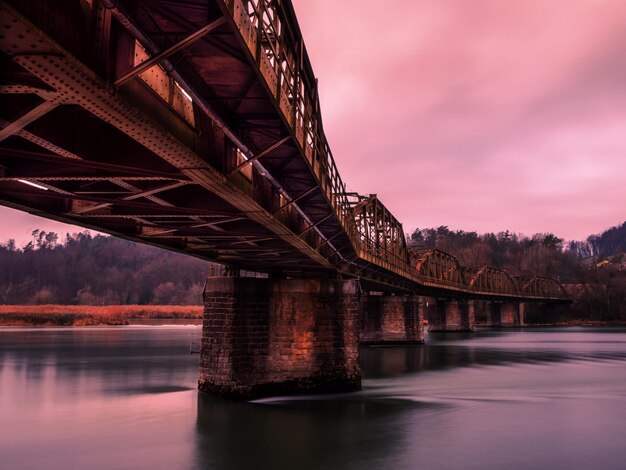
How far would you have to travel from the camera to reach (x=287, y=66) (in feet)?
41.3

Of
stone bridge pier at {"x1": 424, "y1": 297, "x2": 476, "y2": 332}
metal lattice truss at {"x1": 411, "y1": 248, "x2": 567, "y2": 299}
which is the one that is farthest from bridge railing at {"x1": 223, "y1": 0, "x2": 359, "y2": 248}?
stone bridge pier at {"x1": 424, "y1": 297, "x2": 476, "y2": 332}

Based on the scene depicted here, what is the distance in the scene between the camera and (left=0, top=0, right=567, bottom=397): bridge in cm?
664

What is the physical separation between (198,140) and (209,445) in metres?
12.5

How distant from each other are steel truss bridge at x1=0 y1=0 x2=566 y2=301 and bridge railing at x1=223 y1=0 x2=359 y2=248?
5 centimetres

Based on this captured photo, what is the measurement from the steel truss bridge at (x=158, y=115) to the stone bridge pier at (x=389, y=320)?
48.5m

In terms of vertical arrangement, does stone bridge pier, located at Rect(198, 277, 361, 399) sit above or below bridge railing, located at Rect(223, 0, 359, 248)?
below

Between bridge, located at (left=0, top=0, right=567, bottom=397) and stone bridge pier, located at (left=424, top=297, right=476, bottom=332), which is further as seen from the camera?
stone bridge pier, located at (left=424, top=297, right=476, bottom=332)

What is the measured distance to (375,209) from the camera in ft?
177

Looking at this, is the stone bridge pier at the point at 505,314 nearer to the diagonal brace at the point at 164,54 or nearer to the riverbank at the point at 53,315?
the riverbank at the point at 53,315

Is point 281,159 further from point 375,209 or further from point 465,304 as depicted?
point 465,304

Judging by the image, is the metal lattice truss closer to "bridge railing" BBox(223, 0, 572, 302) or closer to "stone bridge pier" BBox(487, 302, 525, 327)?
"stone bridge pier" BBox(487, 302, 525, 327)

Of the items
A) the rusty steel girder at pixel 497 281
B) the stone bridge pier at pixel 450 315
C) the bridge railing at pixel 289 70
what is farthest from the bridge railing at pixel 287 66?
the rusty steel girder at pixel 497 281

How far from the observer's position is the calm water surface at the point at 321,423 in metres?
16.8

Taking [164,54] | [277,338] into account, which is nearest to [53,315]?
[277,338]
